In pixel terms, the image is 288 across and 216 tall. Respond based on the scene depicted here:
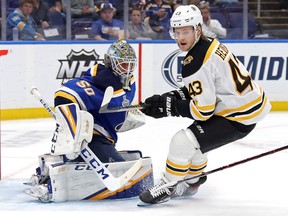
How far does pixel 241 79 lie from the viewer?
3.95 metres

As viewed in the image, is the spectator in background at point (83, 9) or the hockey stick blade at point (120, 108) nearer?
the hockey stick blade at point (120, 108)

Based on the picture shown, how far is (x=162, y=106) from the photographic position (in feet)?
13.2

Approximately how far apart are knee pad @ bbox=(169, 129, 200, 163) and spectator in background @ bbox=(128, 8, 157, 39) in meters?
4.31

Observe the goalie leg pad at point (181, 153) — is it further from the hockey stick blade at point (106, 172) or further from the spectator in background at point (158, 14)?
the spectator in background at point (158, 14)

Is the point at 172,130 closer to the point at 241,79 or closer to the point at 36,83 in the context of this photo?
the point at 36,83

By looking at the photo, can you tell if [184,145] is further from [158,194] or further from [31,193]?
[31,193]

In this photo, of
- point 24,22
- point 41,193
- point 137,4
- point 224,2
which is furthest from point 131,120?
point 224,2

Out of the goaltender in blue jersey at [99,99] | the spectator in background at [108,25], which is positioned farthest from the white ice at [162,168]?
the spectator in background at [108,25]

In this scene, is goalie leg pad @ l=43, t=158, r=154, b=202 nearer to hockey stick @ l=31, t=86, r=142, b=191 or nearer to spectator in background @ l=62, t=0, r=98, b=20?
hockey stick @ l=31, t=86, r=142, b=191

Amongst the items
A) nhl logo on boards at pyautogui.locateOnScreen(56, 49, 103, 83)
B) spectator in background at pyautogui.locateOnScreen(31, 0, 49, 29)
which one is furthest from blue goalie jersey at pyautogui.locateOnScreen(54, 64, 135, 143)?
spectator in background at pyautogui.locateOnScreen(31, 0, 49, 29)

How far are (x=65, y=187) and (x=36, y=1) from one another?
13.9ft

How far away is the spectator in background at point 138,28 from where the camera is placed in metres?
8.23

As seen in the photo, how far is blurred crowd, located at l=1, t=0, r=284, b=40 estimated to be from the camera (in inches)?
314

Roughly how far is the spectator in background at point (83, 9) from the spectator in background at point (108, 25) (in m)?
0.08
